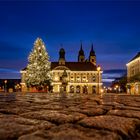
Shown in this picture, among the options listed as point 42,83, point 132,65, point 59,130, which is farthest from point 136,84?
point 59,130

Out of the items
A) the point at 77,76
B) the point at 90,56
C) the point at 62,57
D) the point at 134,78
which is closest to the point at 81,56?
the point at 90,56

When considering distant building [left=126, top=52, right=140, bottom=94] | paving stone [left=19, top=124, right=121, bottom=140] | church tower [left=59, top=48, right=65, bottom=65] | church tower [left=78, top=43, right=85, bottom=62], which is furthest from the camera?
church tower [left=78, top=43, right=85, bottom=62]

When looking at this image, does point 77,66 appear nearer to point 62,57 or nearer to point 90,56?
point 62,57

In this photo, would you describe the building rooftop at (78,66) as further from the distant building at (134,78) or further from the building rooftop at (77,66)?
the distant building at (134,78)

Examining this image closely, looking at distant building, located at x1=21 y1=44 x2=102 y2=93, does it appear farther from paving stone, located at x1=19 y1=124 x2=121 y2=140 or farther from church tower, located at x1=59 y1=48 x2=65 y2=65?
paving stone, located at x1=19 y1=124 x2=121 y2=140

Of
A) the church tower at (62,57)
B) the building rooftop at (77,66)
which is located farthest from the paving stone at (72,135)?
the church tower at (62,57)

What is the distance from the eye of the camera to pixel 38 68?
55000 millimetres

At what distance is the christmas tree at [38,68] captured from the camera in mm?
54875

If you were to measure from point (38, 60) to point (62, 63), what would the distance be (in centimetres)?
6349

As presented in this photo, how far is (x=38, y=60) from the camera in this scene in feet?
185

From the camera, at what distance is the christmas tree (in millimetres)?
54875

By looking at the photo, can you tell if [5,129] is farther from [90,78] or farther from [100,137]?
[90,78]

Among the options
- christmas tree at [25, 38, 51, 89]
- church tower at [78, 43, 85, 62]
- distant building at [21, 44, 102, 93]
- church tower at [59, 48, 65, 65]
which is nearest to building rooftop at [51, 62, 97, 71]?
distant building at [21, 44, 102, 93]

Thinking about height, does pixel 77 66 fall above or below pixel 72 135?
above
